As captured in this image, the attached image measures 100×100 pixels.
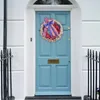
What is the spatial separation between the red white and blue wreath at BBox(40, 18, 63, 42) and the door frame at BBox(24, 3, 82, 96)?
28 cm

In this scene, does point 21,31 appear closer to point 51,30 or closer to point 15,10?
point 15,10

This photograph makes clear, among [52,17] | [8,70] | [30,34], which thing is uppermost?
[52,17]

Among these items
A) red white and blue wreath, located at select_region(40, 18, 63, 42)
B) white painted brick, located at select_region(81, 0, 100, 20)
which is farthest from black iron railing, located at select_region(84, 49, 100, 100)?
red white and blue wreath, located at select_region(40, 18, 63, 42)

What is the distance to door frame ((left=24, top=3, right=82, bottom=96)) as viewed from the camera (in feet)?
24.3

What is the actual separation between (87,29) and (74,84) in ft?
5.00

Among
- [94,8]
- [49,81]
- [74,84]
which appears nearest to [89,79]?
[74,84]

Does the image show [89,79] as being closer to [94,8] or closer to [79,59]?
[79,59]

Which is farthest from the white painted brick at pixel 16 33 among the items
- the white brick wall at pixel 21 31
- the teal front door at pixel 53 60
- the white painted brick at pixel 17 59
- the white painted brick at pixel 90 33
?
the white painted brick at pixel 90 33

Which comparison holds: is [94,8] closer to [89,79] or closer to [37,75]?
[89,79]

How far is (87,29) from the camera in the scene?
716 centimetres

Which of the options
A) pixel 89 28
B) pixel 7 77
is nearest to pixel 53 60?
pixel 89 28

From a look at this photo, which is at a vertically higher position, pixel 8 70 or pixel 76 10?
pixel 76 10

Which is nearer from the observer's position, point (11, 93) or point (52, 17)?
point (11, 93)

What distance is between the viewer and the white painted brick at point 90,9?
713 centimetres
